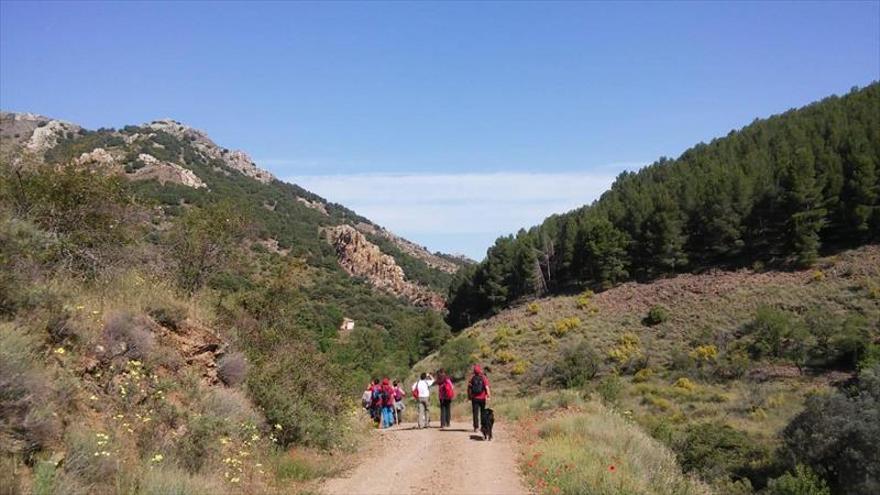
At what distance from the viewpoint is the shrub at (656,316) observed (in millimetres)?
53281

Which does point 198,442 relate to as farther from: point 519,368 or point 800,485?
point 519,368

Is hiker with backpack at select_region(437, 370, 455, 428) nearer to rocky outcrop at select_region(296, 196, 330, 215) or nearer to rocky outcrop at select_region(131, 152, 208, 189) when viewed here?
rocky outcrop at select_region(131, 152, 208, 189)

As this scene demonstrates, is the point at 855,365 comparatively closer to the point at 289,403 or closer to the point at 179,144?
the point at 289,403

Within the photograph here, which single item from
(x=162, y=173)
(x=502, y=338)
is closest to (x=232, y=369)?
(x=502, y=338)

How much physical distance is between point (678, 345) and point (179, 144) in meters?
76.4

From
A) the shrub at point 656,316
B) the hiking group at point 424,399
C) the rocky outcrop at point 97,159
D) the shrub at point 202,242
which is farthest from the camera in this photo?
the shrub at point 656,316

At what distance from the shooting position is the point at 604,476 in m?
10.2

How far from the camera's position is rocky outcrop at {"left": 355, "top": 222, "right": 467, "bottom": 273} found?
408ft

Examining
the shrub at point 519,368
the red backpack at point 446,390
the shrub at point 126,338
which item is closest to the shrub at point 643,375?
the shrub at point 519,368

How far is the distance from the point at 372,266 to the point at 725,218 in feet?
163

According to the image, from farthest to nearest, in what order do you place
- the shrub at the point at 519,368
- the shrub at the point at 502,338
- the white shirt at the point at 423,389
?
the shrub at the point at 502,338, the shrub at the point at 519,368, the white shirt at the point at 423,389

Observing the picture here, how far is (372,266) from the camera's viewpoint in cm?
9044

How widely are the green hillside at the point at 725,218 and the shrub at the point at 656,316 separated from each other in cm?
949

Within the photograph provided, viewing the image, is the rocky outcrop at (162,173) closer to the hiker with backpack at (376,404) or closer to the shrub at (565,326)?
the shrub at (565,326)
